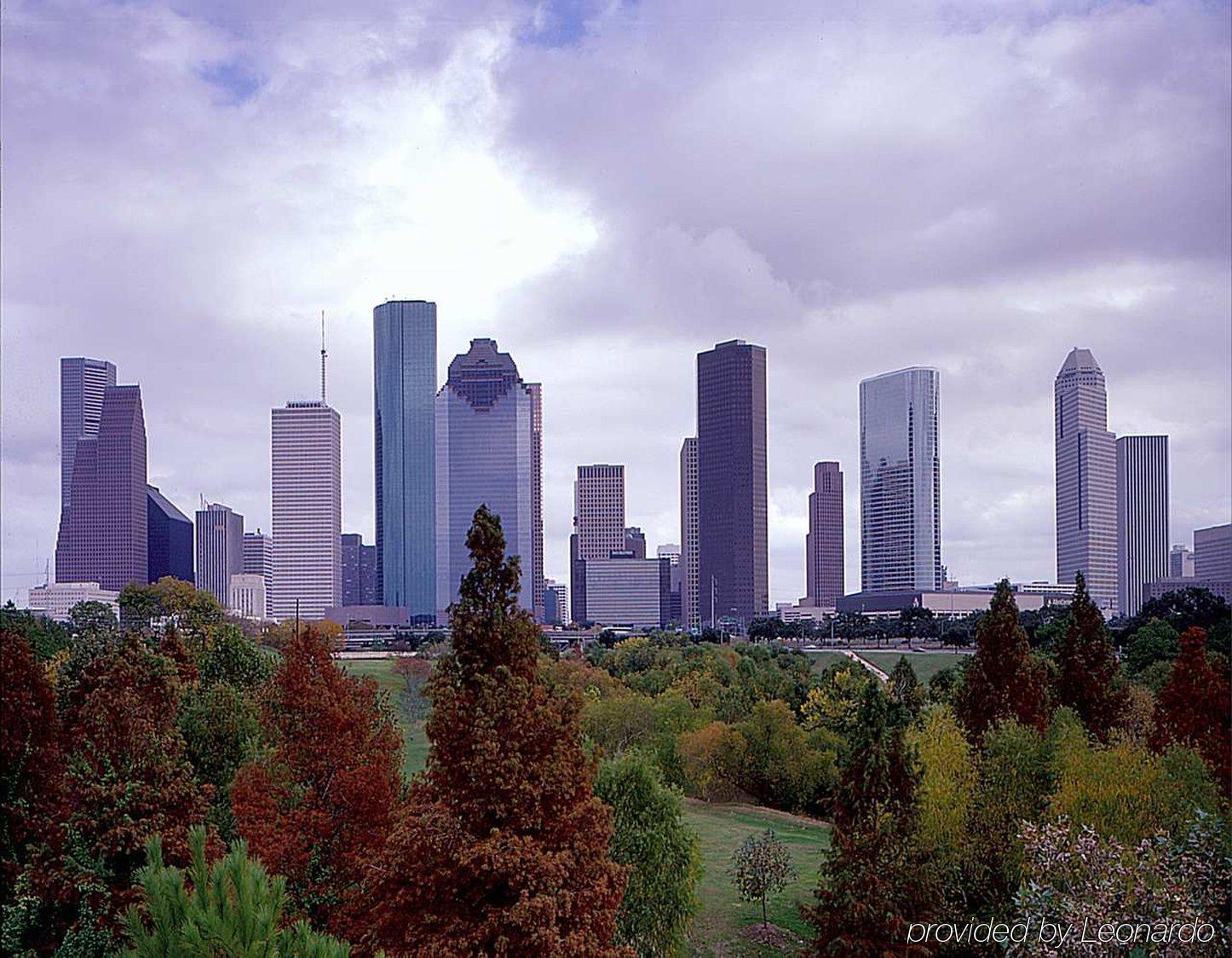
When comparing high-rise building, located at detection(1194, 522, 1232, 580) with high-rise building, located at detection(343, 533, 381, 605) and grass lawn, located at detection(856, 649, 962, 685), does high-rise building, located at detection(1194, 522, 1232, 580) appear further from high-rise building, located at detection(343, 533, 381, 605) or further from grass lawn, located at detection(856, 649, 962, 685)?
high-rise building, located at detection(343, 533, 381, 605)

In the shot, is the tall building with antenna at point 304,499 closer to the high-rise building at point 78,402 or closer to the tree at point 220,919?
the high-rise building at point 78,402

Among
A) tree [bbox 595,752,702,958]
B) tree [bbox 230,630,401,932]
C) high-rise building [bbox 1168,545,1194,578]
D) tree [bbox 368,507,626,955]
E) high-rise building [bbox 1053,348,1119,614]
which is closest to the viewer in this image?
tree [bbox 368,507,626,955]

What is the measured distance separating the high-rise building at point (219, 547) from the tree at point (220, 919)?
62.0m

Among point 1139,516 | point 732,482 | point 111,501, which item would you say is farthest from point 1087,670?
point 732,482

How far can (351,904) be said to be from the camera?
28.3ft

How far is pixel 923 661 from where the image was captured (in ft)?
113

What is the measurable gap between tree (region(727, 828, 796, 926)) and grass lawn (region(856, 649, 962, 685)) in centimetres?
1535

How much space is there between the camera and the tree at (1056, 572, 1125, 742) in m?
14.9

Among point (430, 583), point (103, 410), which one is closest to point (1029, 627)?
point (103, 410)

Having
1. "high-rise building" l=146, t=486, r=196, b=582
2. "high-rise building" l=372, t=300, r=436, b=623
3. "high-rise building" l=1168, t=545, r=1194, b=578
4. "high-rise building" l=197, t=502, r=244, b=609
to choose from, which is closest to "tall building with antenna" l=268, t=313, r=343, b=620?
"high-rise building" l=197, t=502, r=244, b=609

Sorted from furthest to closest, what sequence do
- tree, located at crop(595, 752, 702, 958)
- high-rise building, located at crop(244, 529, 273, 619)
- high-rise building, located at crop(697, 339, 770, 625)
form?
high-rise building, located at crop(697, 339, 770, 625) → high-rise building, located at crop(244, 529, 273, 619) → tree, located at crop(595, 752, 702, 958)

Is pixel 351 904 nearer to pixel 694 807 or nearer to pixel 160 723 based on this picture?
pixel 160 723

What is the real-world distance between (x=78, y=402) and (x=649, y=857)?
49.9 metres

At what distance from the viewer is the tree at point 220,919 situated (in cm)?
411
